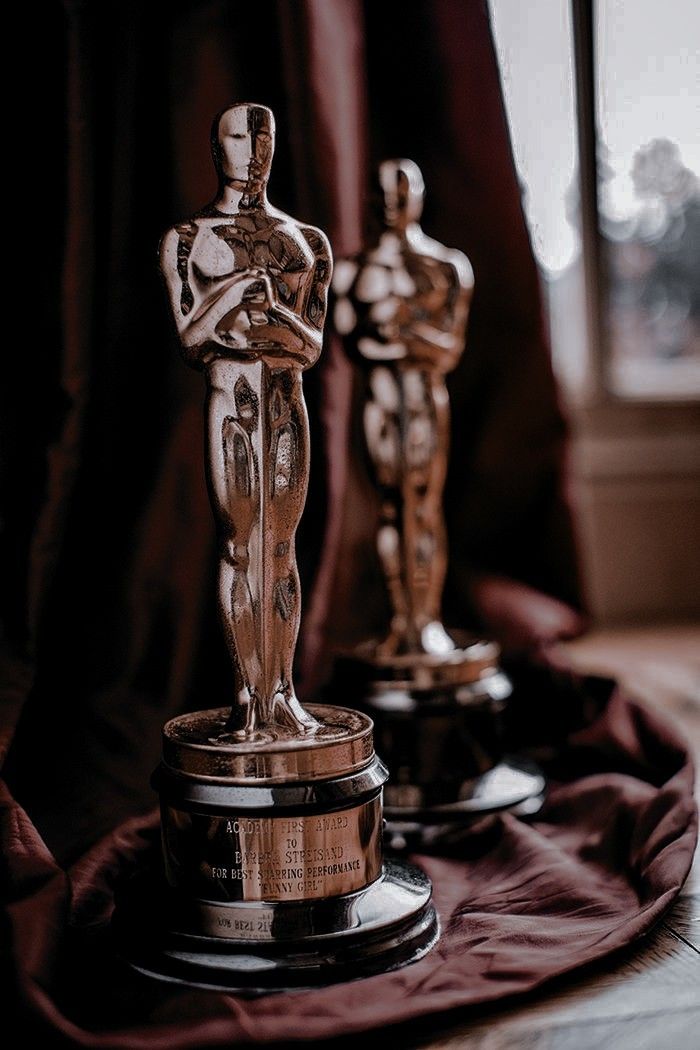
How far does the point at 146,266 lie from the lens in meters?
1.02

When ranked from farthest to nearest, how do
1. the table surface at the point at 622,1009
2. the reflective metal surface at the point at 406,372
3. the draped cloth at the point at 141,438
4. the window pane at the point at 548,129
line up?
1. the window pane at the point at 548,129
2. the reflective metal surface at the point at 406,372
3. the draped cloth at the point at 141,438
4. the table surface at the point at 622,1009

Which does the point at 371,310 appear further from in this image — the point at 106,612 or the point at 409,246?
the point at 106,612

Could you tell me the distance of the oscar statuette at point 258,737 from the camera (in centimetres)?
68

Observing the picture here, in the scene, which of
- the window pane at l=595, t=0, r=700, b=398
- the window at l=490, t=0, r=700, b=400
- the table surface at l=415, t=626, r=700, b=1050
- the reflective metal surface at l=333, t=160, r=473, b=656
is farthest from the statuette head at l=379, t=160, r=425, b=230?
the window pane at l=595, t=0, r=700, b=398

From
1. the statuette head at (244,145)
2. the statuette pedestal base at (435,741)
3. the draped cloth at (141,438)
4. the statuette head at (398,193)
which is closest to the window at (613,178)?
the draped cloth at (141,438)

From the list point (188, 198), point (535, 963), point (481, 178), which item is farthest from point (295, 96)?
point (535, 963)

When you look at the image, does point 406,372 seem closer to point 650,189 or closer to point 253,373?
point 253,373

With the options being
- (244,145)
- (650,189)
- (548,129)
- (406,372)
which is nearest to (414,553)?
(406,372)

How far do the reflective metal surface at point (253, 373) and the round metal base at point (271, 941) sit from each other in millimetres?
106

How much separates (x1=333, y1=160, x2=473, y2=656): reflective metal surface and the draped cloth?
0.09 metres

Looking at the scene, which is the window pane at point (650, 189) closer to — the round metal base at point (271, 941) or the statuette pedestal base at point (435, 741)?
the statuette pedestal base at point (435, 741)

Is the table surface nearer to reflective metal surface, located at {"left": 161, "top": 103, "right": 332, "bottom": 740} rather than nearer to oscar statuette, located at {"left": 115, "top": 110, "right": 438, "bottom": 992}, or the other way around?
oscar statuette, located at {"left": 115, "top": 110, "right": 438, "bottom": 992}

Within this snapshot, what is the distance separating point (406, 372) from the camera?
3.30 feet

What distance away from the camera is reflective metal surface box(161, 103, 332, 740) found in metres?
0.69
